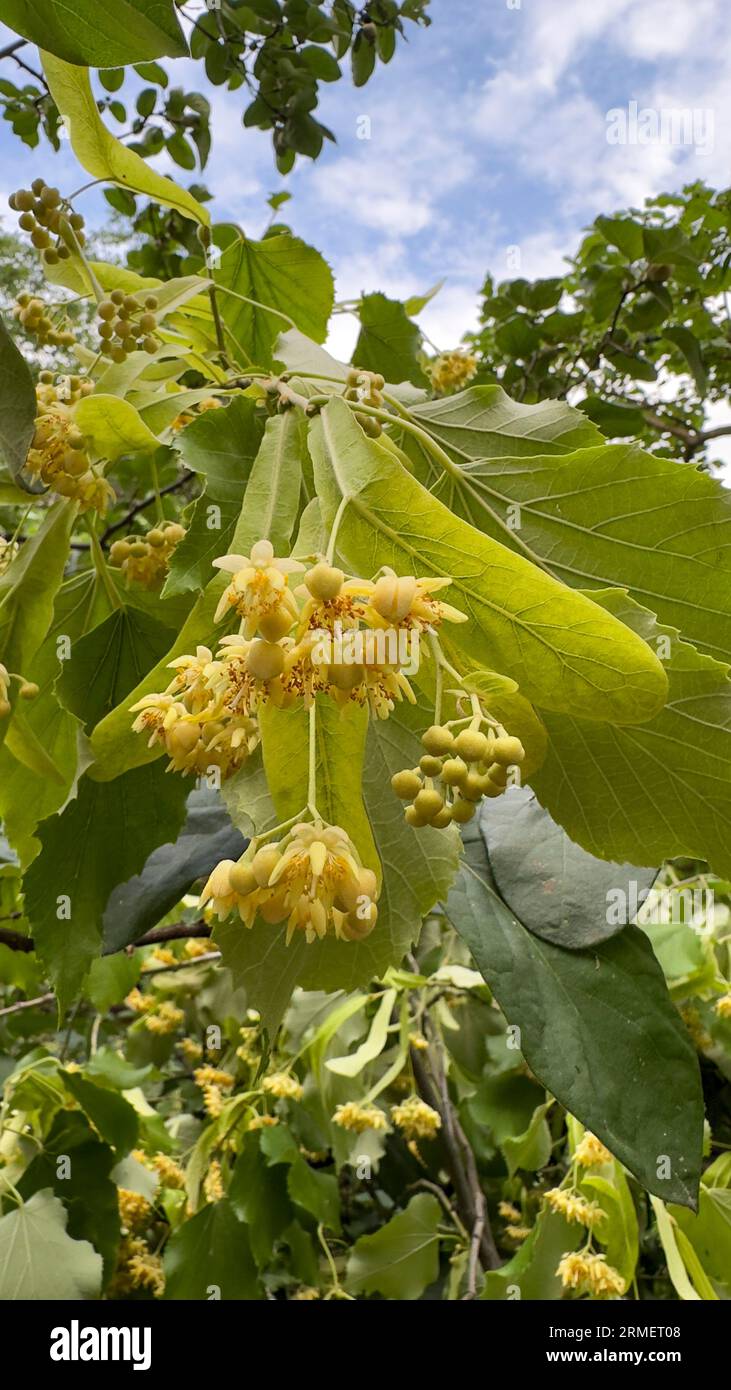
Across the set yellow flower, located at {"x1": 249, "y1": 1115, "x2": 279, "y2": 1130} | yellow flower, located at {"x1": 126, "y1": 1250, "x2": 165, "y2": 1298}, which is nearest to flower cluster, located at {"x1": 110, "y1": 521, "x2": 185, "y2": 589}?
yellow flower, located at {"x1": 249, "y1": 1115, "x2": 279, "y2": 1130}

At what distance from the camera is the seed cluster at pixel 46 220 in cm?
67

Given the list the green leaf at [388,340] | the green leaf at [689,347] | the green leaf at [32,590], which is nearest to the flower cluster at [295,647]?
the green leaf at [32,590]

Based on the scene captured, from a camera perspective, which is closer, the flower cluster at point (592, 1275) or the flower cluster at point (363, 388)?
the flower cluster at point (363, 388)

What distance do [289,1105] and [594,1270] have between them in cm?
79

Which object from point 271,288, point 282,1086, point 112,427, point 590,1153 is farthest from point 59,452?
point 282,1086

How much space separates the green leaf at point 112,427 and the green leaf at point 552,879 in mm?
422

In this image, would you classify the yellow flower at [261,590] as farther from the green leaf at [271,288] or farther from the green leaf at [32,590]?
the green leaf at [271,288]

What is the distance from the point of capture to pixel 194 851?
3.09 feet

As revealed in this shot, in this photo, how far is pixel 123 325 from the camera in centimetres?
64

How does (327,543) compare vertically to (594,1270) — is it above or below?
above

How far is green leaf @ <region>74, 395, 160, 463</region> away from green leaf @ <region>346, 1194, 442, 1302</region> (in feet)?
4.80
